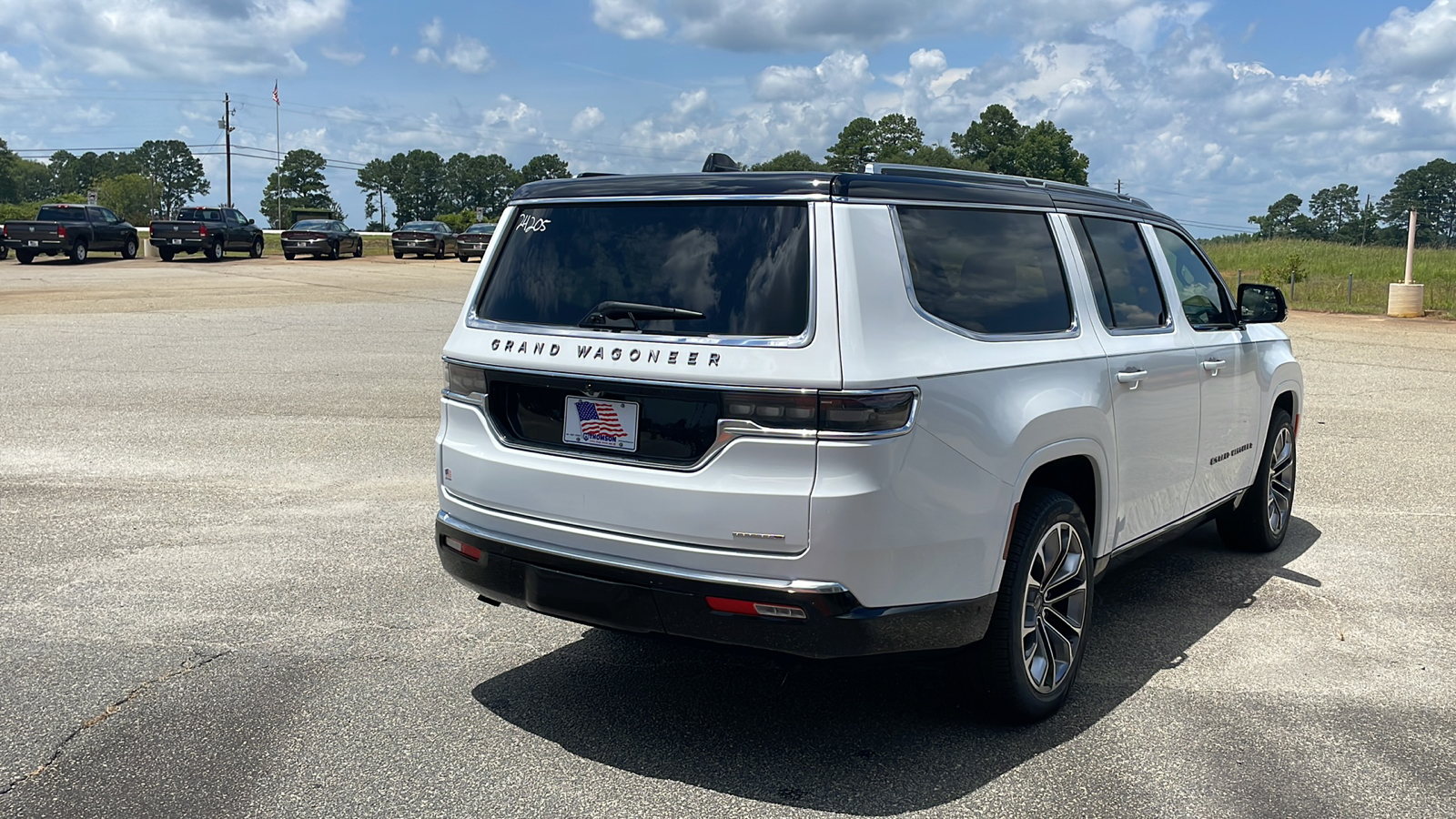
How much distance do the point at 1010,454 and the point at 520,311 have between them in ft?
5.63

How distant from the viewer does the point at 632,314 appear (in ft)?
12.5

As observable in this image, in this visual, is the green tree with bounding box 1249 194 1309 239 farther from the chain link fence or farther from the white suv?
the white suv

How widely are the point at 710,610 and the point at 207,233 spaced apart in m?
45.4

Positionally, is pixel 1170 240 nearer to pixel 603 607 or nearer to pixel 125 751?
pixel 603 607

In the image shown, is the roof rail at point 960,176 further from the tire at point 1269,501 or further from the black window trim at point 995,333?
the tire at point 1269,501

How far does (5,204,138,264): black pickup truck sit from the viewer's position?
40.1 m

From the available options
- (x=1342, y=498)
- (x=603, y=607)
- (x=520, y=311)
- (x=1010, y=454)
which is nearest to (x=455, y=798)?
(x=603, y=607)

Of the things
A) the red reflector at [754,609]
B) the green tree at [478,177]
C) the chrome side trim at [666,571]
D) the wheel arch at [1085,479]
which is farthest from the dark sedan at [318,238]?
the green tree at [478,177]

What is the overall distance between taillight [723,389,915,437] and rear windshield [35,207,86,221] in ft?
146

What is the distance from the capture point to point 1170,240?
570 centimetres

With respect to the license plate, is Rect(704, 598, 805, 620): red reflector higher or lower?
lower

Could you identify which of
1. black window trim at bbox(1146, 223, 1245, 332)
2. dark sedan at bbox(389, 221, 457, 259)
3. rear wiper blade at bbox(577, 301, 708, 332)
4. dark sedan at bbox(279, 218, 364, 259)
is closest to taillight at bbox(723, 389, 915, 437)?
rear wiper blade at bbox(577, 301, 708, 332)

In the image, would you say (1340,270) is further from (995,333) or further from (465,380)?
(465,380)

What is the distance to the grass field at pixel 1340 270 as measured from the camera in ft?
103
